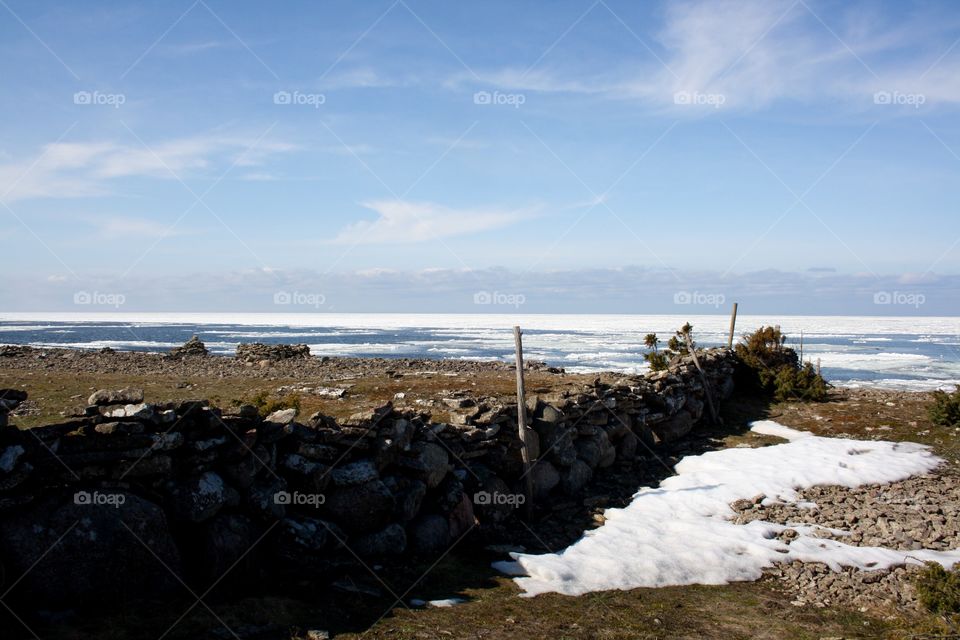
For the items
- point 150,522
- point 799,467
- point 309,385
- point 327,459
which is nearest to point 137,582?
point 150,522

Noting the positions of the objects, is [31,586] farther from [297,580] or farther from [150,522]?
[297,580]

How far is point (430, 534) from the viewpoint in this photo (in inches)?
361

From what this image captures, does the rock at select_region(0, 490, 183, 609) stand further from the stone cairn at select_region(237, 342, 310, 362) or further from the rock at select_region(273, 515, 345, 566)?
the stone cairn at select_region(237, 342, 310, 362)

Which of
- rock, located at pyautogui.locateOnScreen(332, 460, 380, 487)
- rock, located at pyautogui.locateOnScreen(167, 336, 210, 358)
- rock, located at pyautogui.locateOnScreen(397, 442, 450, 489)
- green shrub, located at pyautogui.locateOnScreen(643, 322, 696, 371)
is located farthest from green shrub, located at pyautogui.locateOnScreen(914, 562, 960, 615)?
rock, located at pyautogui.locateOnScreen(167, 336, 210, 358)

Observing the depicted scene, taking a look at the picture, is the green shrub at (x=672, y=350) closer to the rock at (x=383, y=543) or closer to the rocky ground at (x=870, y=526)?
the rocky ground at (x=870, y=526)

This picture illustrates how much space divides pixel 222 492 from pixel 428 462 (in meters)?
3.26

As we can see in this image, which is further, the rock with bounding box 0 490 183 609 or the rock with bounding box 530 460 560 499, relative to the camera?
the rock with bounding box 530 460 560 499

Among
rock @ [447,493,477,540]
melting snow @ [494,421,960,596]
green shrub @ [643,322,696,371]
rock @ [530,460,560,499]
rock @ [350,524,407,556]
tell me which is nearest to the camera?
rock @ [350,524,407,556]

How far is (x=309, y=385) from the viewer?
21672 mm

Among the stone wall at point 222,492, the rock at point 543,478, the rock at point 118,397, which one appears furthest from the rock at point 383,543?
the rock at point 543,478

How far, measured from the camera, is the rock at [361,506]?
28.1ft

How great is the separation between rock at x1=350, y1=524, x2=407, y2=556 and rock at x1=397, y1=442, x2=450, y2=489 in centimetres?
100

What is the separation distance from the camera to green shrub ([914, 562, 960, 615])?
717 cm

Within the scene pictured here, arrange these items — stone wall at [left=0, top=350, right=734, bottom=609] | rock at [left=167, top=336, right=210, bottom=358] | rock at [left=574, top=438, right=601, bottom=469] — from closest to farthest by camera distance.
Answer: stone wall at [left=0, top=350, right=734, bottom=609], rock at [left=574, top=438, right=601, bottom=469], rock at [left=167, top=336, right=210, bottom=358]
